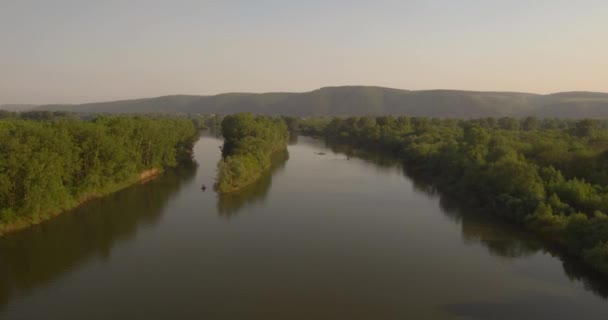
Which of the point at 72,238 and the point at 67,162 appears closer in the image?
the point at 72,238

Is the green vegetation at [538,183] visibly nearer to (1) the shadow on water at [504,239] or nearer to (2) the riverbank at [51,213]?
(1) the shadow on water at [504,239]

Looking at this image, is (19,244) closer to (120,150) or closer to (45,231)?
(45,231)

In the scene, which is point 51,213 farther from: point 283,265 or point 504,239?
point 504,239

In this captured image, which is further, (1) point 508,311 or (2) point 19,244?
(2) point 19,244

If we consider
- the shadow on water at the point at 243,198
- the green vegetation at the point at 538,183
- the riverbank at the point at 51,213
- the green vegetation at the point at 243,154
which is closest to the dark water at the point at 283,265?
the shadow on water at the point at 243,198

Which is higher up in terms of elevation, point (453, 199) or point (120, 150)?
point (120, 150)

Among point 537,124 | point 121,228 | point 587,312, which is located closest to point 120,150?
point 121,228

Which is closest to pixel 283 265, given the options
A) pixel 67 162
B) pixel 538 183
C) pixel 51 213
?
pixel 51 213
